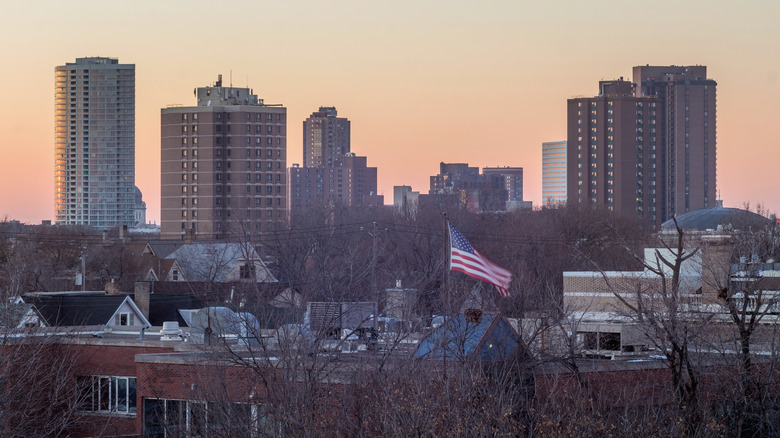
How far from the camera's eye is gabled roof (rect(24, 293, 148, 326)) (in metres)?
43.2

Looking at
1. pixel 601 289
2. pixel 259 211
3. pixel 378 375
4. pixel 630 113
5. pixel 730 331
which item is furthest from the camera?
pixel 630 113

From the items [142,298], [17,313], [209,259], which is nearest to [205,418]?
[17,313]

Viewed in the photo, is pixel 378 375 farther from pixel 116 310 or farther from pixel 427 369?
pixel 116 310

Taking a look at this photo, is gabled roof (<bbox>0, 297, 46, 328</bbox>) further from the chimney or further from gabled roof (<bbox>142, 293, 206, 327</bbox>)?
gabled roof (<bbox>142, 293, 206, 327</bbox>)

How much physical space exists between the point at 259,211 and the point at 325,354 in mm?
118472

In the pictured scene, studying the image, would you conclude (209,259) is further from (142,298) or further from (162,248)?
(142,298)

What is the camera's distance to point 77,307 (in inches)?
1745

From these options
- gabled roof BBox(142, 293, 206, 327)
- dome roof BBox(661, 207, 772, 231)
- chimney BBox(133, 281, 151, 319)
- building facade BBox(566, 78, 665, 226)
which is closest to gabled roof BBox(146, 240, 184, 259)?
gabled roof BBox(142, 293, 206, 327)

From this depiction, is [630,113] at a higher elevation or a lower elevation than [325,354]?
higher

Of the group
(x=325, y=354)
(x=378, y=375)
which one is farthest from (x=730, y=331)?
(x=378, y=375)

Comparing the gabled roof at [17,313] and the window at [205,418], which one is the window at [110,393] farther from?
the window at [205,418]

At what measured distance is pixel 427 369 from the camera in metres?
21.0

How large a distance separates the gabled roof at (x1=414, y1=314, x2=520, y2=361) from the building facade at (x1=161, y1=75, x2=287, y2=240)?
116754 millimetres

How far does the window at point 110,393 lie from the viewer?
1199 inches
